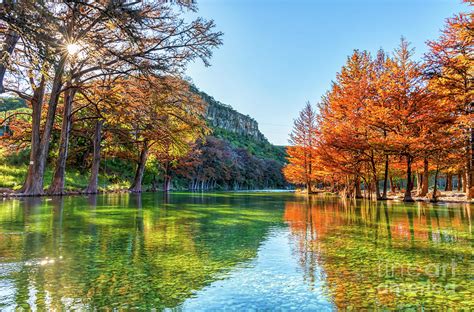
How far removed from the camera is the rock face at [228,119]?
115 metres

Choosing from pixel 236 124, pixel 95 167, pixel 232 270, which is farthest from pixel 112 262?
pixel 236 124

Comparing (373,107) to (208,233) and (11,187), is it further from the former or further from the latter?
(11,187)

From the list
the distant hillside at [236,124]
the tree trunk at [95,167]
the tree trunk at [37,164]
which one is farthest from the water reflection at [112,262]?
the distant hillside at [236,124]

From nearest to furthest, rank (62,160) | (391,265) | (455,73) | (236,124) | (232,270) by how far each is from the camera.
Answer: (232,270) → (391,265) → (455,73) → (62,160) → (236,124)

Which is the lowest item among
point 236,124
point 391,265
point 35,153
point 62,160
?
point 391,265

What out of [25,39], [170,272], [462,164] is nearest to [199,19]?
[25,39]

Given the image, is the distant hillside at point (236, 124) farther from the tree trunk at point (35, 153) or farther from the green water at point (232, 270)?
the green water at point (232, 270)

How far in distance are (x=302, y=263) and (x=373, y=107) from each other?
1460 centimetres

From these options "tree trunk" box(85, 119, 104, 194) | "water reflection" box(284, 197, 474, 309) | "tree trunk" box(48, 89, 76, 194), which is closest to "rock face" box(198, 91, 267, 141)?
"tree trunk" box(85, 119, 104, 194)

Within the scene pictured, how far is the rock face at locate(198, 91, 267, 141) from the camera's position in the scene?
114875 mm

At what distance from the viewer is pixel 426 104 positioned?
51.7 feet

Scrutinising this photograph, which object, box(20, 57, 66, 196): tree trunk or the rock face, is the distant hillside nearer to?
the rock face

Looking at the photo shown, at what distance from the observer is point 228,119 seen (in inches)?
4764

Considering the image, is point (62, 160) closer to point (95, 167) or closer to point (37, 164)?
point (37, 164)
